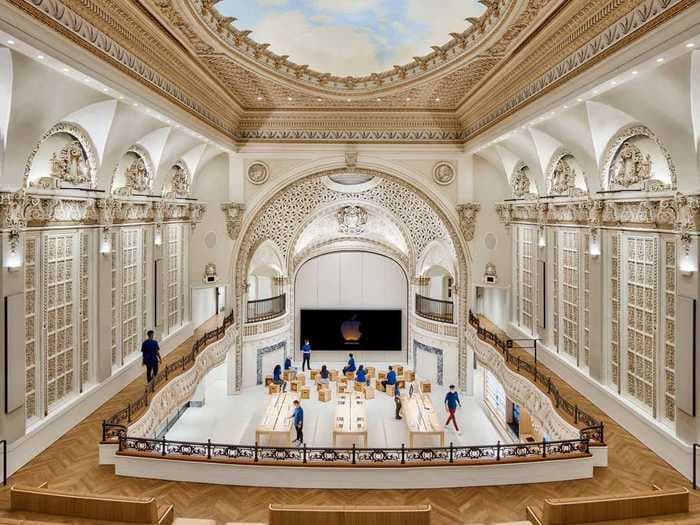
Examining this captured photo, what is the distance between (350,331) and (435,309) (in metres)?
4.31

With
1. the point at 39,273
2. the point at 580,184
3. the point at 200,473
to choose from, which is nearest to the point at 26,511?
the point at 200,473

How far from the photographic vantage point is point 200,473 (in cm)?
772

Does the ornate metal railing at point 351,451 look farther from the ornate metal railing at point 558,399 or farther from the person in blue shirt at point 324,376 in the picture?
the person in blue shirt at point 324,376

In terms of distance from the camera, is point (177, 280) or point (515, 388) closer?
point (515, 388)

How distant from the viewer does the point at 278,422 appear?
43.0 ft

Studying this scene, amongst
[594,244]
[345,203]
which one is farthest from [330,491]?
[345,203]

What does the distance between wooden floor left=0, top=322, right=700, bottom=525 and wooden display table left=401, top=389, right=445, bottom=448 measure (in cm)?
489

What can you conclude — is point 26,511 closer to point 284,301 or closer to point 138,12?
point 138,12

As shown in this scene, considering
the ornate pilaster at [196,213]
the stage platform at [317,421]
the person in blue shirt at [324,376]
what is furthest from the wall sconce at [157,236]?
the person in blue shirt at [324,376]

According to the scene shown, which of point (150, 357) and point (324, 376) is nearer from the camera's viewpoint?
point (150, 357)

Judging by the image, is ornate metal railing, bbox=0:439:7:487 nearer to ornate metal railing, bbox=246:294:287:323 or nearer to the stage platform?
the stage platform

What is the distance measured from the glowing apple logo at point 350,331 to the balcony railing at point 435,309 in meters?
3.29

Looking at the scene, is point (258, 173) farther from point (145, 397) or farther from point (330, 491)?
point (330, 491)

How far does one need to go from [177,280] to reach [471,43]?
409 inches
